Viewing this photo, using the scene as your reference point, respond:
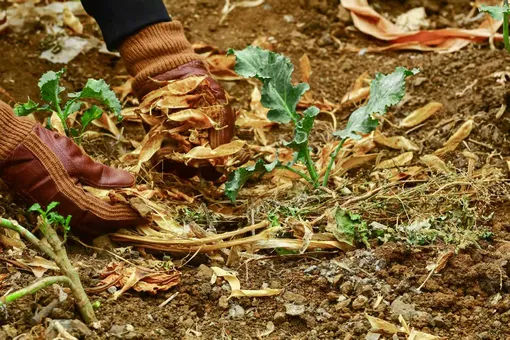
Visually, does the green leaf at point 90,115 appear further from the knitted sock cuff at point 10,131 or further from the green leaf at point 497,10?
the green leaf at point 497,10

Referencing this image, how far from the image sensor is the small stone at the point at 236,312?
169 centimetres

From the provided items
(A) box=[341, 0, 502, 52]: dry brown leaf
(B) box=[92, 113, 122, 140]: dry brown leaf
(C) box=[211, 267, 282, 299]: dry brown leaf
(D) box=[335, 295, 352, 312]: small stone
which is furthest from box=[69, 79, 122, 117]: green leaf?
(A) box=[341, 0, 502, 52]: dry brown leaf

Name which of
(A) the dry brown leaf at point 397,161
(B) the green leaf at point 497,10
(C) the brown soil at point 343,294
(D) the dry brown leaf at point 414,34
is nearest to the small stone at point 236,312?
(C) the brown soil at point 343,294

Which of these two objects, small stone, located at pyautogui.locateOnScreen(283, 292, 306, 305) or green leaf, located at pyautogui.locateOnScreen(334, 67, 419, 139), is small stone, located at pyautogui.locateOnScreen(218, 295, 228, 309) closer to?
small stone, located at pyautogui.locateOnScreen(283, 292, 306, 305)

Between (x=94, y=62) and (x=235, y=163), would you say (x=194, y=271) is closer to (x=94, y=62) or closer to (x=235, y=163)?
(x=235, y=163)

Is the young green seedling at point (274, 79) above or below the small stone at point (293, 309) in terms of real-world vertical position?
above

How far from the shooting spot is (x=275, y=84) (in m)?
2.17

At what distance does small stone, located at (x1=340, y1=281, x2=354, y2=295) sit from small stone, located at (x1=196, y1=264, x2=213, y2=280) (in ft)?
0.92

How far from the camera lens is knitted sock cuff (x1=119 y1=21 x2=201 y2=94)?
7.30 ft

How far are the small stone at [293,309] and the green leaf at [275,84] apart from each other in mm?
609

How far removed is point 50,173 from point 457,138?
1.12m

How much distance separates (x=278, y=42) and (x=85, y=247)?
135 centimetres

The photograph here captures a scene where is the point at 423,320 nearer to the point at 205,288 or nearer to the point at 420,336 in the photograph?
the point at 420,336

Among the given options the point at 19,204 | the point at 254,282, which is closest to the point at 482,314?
the point at 254,282
